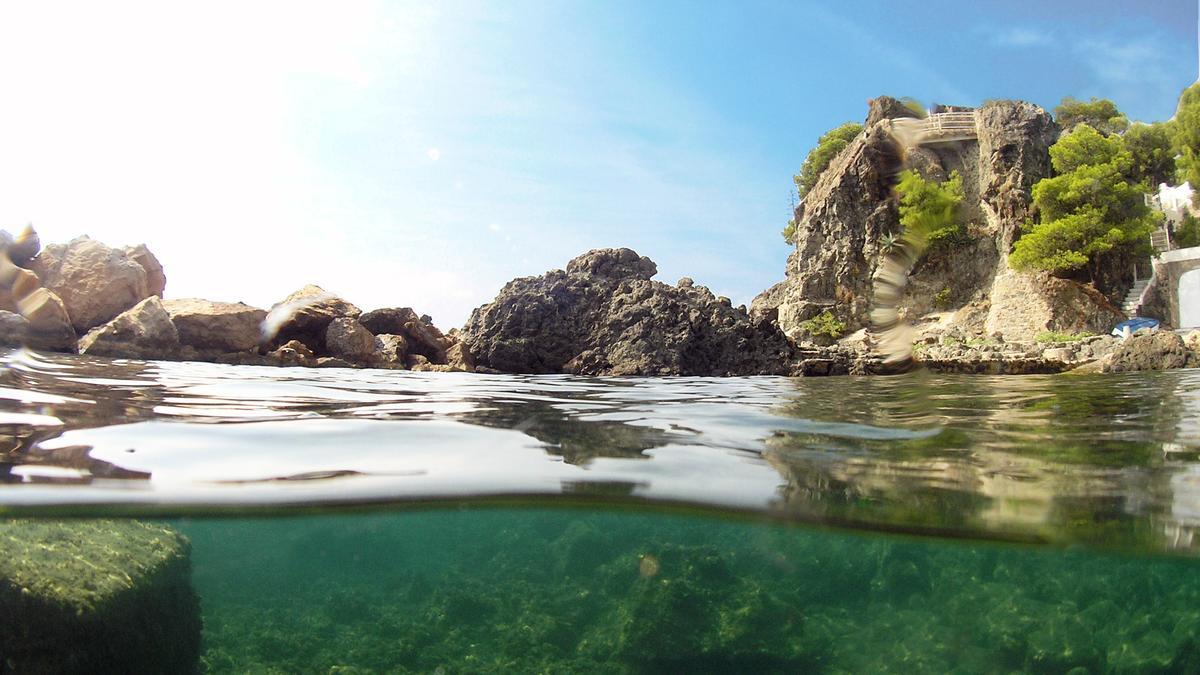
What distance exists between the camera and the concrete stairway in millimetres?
36938

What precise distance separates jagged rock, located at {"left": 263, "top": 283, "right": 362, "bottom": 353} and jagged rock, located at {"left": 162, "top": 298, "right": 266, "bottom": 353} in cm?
48

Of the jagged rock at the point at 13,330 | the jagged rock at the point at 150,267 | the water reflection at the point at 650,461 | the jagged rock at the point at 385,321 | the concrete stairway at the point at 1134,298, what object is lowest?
the water reflection at the point at 650,461

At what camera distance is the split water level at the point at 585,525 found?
A: 454 centimetres

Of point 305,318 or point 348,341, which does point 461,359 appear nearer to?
point 348,341

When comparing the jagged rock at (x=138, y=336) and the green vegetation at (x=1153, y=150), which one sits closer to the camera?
the jagged rock at (x=138, y=336)

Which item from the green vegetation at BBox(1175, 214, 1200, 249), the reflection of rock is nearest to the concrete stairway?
the green vegetation at BBox(1175, 214, 1200, 249)

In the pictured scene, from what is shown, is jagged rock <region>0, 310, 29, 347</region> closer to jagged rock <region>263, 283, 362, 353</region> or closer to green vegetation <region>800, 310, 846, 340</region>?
jagged rock <region>263, 283, 362, 353</region>

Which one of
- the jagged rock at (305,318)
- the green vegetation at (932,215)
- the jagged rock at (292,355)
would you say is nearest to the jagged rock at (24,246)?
the jagged rock at (305,318)

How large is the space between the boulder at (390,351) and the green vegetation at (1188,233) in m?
48.5

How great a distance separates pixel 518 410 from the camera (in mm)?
6684

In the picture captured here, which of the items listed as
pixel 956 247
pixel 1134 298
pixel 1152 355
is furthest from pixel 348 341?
pixel 1134 298

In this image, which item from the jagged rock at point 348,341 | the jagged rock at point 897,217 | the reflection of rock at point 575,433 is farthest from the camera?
the jagged rock at point 897,217

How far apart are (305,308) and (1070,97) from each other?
65.8 m

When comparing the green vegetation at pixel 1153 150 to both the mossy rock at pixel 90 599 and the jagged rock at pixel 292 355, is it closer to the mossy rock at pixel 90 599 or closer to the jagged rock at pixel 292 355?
the jagged rock at pixel 292 355
